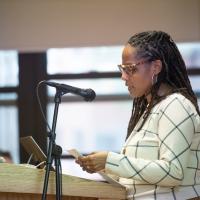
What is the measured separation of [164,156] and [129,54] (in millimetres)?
419

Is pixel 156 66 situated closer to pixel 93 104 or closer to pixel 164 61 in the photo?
pixel 164 61

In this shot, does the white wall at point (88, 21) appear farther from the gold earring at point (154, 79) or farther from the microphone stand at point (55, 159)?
the microphone stand at point (55, 159)

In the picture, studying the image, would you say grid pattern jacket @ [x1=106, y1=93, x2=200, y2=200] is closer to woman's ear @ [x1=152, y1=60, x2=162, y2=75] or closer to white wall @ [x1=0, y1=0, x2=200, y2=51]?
woman's ear @ [x1=152, y1=60, x2=162, y2=75]

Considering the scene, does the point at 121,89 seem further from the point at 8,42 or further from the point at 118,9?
the point at 8,42

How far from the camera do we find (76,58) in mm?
3908

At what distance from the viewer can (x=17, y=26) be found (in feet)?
12.7

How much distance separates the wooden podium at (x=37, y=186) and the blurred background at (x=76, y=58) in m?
2.37

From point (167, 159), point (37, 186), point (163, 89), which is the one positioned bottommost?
point (37, 186)

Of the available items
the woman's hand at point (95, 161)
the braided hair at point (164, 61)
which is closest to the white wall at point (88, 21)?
the braided hair at point (164, 61)

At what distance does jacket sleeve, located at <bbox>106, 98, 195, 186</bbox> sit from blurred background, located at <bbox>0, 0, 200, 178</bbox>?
2376 mm

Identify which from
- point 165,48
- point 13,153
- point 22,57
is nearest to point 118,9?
point 22,57

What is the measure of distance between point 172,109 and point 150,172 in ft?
0.78

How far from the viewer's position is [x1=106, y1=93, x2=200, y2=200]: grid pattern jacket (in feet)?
4.60

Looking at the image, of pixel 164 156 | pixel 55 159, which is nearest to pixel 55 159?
pixel 55 159
